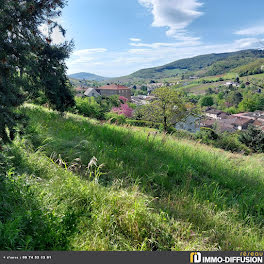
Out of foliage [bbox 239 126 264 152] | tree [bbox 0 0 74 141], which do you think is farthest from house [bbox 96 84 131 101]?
tree [bbox 0 0 74 141]

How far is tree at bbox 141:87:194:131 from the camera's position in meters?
22.3

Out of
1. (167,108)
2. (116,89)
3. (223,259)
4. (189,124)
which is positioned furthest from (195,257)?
(116,89)

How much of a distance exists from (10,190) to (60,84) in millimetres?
9642

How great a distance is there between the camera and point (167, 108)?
74.2 ft

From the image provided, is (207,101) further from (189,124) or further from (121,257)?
(121,257)

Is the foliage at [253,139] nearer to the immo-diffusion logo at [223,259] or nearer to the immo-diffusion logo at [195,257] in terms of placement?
the immo-diffusion logo at [223,259]

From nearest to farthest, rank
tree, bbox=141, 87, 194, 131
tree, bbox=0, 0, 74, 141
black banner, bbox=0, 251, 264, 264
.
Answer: black banner, bbox=0, 251, 264, 264 < tree, bbox=0, 0, 74, 141 < tree, bbox=141, 87, 194, 131

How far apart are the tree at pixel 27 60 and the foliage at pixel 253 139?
21.2 meters

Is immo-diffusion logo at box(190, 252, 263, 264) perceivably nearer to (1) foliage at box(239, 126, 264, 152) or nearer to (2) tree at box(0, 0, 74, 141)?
(2) tree at box(0, 0, 74, 141)

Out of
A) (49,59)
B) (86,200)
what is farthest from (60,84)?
(86,200)

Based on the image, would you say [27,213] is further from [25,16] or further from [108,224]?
[25,16]

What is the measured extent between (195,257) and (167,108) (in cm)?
2130

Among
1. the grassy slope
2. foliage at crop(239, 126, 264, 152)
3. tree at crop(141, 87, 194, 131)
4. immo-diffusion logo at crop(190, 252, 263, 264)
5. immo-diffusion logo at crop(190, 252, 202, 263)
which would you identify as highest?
tree at crop(141, 87, 194, 131)

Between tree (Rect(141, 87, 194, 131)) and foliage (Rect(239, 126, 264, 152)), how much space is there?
756 cm
